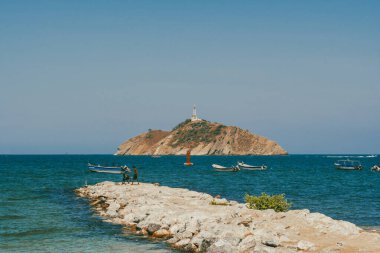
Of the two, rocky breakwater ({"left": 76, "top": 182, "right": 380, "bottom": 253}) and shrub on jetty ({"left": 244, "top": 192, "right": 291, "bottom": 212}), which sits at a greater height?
shrub on jetty ({"left": 244, "top": 192, "right": 291, "bottom": 212})

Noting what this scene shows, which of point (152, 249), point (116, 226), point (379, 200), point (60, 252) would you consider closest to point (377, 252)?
point (152, 249)

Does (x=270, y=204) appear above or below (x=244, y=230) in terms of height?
above

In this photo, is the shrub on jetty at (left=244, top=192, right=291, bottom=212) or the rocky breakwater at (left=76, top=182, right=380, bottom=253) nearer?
the rocky breakwater at (left=76, top=182, right=380, bottom=253)

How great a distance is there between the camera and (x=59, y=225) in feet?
94.6

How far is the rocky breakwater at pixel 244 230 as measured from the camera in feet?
60.9

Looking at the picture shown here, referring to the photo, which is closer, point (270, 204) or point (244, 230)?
point (244, 230)

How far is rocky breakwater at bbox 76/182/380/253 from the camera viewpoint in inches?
731

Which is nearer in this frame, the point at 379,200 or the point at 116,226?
the point at 116,226

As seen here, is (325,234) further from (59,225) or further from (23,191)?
(23,191)

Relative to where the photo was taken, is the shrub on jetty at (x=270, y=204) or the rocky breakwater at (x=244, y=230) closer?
the rocky breakwater at (x=244, y=230)

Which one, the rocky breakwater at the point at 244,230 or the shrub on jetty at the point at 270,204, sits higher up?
the shrub on jetty at the point at 270,204

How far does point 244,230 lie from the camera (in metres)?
20.7

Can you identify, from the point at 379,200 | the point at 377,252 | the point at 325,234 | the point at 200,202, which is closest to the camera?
the point at 377,252

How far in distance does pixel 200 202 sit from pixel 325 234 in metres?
13.7
